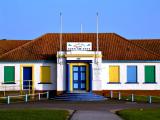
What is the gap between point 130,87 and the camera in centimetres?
4706

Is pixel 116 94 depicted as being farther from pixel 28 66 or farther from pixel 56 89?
pixel 28 66

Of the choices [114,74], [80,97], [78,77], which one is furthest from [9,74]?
[114,74]

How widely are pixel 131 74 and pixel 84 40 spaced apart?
620 cm

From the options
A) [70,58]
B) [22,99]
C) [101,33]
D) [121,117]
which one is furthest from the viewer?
[101,33]

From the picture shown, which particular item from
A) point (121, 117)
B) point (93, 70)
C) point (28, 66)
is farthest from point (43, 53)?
point (121, 117)

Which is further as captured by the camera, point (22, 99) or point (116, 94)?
point (116, 94)

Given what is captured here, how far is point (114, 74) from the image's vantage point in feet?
155

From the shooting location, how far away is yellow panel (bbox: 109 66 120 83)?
47.1m

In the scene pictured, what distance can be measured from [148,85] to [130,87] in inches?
64.8

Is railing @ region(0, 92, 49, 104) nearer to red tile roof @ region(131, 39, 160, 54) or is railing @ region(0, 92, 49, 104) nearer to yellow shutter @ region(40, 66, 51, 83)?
yellow shutter @ region(40, 66, 51, 83)

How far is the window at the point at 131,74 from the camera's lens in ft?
154

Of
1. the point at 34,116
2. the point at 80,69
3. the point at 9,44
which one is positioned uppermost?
the point at 9,44

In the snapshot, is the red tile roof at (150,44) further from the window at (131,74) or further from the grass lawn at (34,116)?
the grass lawn at (34,116)

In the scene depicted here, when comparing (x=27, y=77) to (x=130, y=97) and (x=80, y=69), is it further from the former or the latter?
(x=130, y=97)
